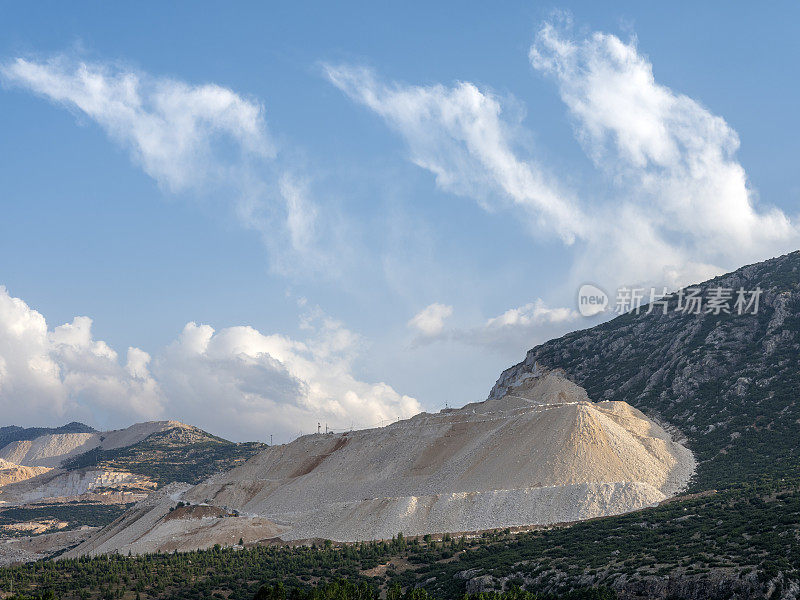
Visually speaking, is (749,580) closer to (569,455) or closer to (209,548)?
(569,455)

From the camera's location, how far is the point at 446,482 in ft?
354

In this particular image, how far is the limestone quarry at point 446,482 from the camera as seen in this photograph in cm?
9175

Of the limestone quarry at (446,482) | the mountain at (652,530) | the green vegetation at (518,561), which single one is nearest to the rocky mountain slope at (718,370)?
the mountain at (652,530)

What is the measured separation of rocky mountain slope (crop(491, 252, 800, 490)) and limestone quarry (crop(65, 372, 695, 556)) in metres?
7.36

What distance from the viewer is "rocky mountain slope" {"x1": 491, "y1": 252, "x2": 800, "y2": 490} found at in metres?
107

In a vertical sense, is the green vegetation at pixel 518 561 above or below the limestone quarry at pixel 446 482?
below

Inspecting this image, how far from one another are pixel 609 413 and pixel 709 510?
45980mm

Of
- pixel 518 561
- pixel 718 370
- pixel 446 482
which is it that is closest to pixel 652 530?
pixel 518 561

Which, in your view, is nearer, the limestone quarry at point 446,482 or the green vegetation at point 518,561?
the green vegetation at point 518,561

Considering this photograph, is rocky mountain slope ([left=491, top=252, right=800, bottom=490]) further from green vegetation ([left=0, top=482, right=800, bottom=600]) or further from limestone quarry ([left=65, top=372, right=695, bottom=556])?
green vegetation ([left=0, top=482, right=800, bottom=600])

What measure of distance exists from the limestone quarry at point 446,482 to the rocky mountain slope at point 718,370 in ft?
24.1

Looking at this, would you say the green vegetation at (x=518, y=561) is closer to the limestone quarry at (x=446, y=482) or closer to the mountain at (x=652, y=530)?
the mountain at (x=652, y=530)

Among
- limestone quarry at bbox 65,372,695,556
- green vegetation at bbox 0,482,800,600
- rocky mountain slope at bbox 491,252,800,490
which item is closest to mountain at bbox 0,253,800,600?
green vegetation at bbox 0,482,800,600

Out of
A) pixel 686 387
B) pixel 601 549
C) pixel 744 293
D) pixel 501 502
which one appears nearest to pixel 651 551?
pixel 601 549
